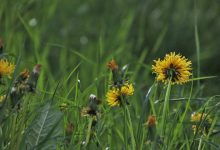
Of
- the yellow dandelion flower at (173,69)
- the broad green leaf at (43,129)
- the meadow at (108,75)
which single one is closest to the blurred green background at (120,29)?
the meadow at (108,75)

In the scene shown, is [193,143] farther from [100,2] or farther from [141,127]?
[100,2]

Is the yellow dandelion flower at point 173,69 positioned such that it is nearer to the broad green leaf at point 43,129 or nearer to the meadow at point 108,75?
the meadow at point 108,75

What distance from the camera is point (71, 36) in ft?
16.0

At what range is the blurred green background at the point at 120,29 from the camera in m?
4.09

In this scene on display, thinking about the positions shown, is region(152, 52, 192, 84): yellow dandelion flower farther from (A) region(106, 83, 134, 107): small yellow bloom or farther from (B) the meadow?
(A) region(106, 83, 134, 107): small yellow bloom

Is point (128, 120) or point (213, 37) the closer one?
point (128, 120)

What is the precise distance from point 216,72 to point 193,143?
2856mm

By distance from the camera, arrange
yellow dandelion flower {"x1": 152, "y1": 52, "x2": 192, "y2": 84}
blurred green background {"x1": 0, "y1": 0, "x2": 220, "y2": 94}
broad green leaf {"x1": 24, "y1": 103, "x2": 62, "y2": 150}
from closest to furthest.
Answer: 1. yellow dandelion flower {"x1": 152, "y1": 52, "x2": 192, "y2": 84}
2. broad green leaf {"x1": 24, "y1": 103, "x2": 62, "y2": 150}
3. blurred green background {"x1": 0, "y1": 0, "x2": 220, "y2": 94}

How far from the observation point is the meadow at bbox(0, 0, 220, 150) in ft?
6.41

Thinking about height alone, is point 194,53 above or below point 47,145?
above

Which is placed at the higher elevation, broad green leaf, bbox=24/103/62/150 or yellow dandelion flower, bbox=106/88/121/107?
yellow dandelion flower, bbox=106/88/121/107

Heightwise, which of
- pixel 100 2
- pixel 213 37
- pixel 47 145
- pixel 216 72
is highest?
pixel 100 2

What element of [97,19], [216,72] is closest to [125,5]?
[97,19]

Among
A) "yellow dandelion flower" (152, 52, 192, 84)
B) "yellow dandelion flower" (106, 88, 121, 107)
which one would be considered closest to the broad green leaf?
"yellow dandelion flower" (106, 88, 121, 107)
